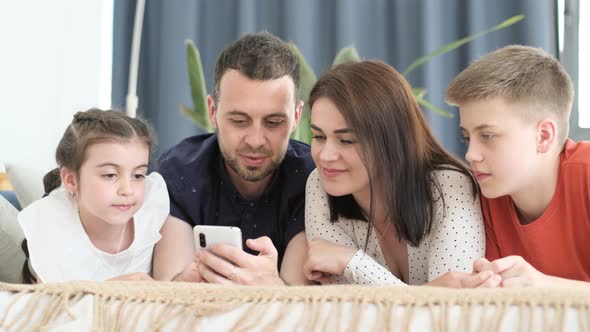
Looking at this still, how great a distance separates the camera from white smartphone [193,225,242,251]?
120cm

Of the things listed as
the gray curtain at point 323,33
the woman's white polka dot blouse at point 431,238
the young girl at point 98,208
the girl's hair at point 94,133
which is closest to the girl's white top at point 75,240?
the young girl at point 98,208

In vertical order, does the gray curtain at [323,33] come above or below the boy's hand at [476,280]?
above

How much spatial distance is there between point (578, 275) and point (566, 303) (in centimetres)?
56

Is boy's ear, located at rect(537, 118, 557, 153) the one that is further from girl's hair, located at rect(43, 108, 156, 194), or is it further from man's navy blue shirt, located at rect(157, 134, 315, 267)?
girl's hair, located at rect(43, 108, 156, 194)

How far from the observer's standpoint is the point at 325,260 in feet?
4.06

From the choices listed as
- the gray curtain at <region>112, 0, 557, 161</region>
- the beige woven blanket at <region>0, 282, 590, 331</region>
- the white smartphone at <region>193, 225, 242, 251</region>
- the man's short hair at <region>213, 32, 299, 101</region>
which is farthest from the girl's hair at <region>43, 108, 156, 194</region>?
the gray curtain at <region>112, 0, 557, 161</region>

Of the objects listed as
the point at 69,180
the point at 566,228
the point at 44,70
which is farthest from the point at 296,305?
the point at 44,70

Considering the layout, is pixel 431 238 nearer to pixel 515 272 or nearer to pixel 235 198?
pixel 515 272

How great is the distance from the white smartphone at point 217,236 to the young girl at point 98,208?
0.87 ft

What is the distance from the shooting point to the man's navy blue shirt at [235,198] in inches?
60.4

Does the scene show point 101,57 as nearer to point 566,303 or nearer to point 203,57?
point 203,57

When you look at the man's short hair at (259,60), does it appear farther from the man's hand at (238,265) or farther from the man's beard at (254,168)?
the man's hand at (238,265)

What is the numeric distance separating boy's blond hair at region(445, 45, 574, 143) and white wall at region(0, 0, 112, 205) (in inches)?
63.8

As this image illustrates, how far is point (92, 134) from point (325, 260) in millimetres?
612
